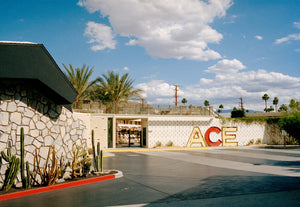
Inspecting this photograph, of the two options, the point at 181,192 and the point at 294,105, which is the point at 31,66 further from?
the point at 294,105

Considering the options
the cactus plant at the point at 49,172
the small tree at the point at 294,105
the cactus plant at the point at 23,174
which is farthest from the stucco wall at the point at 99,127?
the small tree at the point at 294,105

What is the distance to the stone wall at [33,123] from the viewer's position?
858 cm

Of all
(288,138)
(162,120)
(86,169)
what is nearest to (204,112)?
(162,120)

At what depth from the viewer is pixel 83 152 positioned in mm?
10547

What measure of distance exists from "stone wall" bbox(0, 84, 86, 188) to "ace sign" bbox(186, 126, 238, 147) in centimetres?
2110

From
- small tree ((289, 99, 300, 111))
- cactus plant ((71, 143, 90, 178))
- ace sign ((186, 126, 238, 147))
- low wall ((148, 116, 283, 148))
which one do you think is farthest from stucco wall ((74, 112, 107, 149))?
small tree ((289, 99, 300, 111))

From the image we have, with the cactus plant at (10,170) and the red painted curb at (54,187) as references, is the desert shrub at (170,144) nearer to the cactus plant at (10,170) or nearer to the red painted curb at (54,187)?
the red painted curb at (54,187)

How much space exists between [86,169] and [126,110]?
18222 millimetres

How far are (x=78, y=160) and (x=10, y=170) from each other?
2.75 metres

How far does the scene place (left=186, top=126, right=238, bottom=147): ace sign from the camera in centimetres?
3042

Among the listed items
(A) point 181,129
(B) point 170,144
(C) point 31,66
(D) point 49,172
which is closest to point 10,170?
(D) point 49,172

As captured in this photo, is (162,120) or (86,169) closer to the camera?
(86,169)

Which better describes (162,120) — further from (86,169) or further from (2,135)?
(2,135)

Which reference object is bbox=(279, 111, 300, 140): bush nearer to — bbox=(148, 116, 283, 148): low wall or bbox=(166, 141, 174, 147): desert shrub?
bbox=(148, 116, 283, 148): low wall
